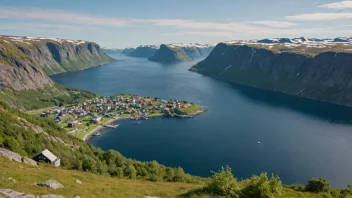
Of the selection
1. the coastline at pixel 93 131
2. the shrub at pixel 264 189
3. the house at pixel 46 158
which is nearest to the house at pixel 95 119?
the coastline at pixel 93 131

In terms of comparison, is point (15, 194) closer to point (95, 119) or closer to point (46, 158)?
point (46, 158)

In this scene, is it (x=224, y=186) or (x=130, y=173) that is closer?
(x=224, y=186)

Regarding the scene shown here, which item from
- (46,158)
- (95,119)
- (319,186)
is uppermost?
(46,158)

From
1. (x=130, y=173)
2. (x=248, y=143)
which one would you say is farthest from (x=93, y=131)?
(x=130, y=173)

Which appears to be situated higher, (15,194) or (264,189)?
(15,194)

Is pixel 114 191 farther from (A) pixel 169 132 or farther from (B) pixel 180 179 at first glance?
(A) pixel 169 132

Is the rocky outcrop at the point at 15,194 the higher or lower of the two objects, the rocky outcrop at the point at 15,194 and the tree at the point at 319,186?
the higher

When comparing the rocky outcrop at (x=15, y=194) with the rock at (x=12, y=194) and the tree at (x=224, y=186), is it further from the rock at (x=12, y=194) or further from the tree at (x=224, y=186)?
the tree at (x=224, y=186)

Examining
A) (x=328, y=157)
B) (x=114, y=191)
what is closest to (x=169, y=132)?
(x=328, y=157)

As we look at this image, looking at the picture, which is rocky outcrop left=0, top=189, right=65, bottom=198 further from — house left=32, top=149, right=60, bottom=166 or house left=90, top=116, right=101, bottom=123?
house left=90, top=116, right=101, bottom=123

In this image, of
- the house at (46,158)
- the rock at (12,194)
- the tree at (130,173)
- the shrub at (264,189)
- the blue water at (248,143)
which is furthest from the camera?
the blue water at (248,143)
